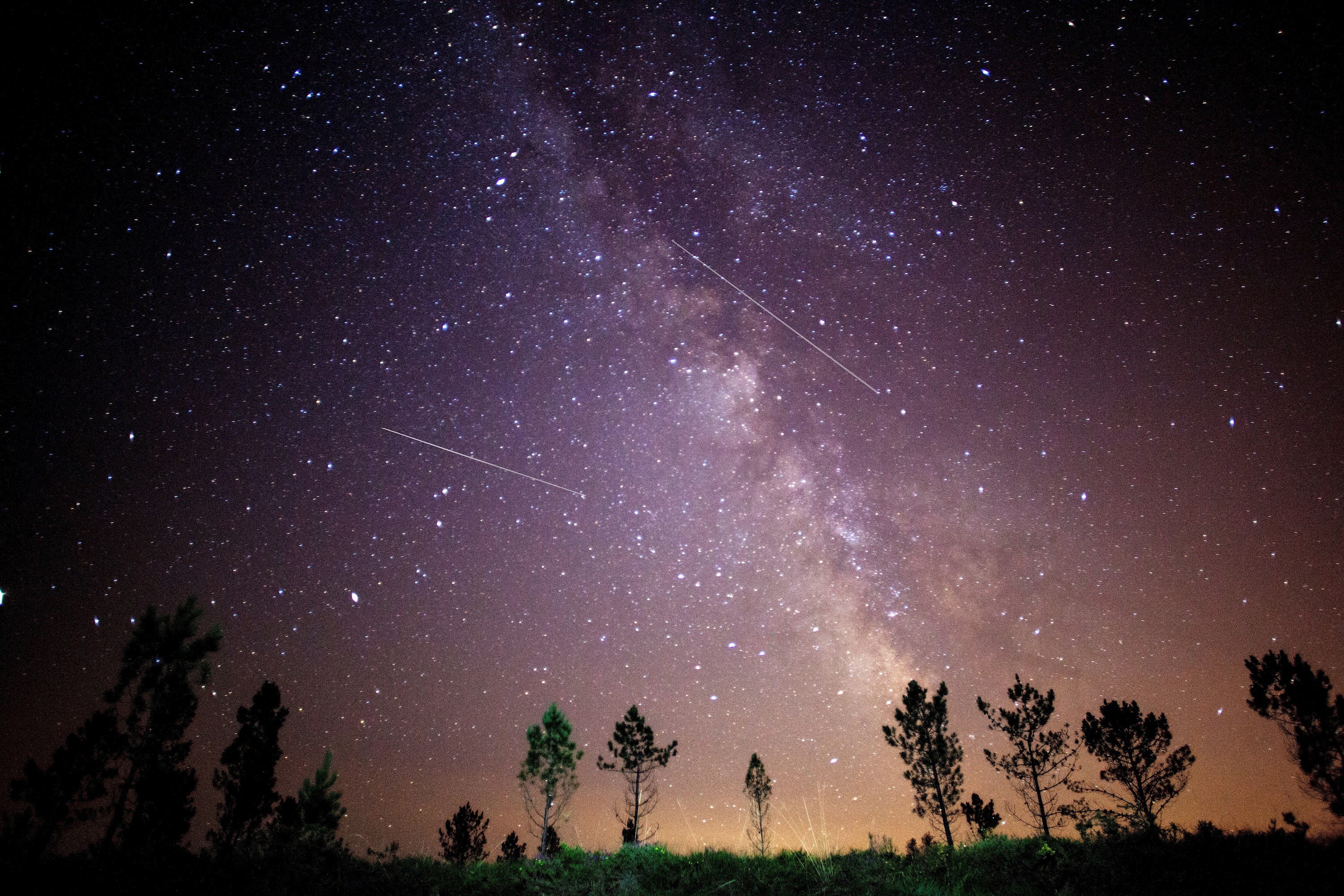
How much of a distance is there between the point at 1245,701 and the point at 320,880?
97.1ft

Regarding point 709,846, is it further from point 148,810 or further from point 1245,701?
point 1245,701

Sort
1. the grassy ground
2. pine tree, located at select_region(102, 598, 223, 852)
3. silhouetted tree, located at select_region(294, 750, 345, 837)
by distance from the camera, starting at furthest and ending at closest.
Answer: silhouetted tree, located at select_region(294, 750, 345, 837) → pine tree, located at select_region(102, 598, 223, 852) → the grassy ground

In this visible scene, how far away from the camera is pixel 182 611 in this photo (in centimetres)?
1972

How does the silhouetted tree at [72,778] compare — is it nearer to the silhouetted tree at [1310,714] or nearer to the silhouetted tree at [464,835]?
the silhouetted tree at [464,835]

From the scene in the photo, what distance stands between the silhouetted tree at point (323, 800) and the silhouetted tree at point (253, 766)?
15.7 ft

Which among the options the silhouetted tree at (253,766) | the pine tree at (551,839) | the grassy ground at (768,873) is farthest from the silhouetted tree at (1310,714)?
the silhouetted tree at (253,766)

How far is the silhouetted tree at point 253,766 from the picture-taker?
21.7m

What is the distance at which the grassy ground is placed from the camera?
947 cm

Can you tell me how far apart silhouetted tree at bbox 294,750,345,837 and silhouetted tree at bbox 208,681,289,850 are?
15.7ft

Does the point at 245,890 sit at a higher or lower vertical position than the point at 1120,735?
lower

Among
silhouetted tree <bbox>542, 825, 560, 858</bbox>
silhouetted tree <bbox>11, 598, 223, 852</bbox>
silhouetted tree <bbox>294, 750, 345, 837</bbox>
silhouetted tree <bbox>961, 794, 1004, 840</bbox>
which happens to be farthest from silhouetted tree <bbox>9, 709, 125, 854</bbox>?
silhouetted tree <bbox>961, 794, 1004, 840</bbox>

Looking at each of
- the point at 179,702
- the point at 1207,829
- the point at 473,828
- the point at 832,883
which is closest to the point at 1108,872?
the point at 1207,829

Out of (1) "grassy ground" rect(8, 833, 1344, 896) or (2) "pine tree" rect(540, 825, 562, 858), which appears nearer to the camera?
(1) "grassy ground" rect(8, 833, 1344, 896)

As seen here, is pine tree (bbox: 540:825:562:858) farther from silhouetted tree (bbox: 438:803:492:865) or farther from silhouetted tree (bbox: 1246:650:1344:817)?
silhouetted tree (bbox: 1246:650:1344:817)
